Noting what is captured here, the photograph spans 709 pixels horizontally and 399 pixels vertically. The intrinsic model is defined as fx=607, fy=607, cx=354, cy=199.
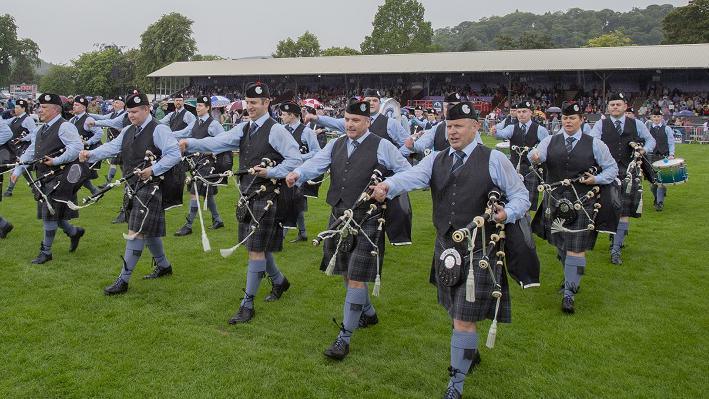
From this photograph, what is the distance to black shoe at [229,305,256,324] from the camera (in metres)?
5.80

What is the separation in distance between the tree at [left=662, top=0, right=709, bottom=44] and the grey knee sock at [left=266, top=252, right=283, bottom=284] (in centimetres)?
5846

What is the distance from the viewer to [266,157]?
5879 millimetres

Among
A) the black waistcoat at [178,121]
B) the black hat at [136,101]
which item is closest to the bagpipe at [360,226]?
the black hat at [136,101]

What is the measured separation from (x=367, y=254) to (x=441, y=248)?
86 cm

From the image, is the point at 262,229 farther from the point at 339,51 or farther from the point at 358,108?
the point at 339,51

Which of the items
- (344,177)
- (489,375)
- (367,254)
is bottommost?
(489,375)

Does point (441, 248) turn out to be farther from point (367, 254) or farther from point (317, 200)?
point (317, 200)

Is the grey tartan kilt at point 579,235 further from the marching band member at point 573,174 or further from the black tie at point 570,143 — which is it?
the black tie at point 570,143

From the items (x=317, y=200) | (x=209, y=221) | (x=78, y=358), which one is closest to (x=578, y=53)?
(x=317, y=200)

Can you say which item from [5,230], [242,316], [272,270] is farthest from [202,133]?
[242,316]

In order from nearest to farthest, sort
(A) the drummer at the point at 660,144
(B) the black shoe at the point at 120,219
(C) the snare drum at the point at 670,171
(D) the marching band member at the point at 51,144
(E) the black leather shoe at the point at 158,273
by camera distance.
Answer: (E) the black leather shoe at the point at 158,273, (D) the marching band member at the point at 51,144, (C) the snare drum at the point at 670,171, (B) the black shoe at the point at 120,219, (A) the drummer at the point at 660,144

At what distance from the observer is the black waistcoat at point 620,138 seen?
330 inches

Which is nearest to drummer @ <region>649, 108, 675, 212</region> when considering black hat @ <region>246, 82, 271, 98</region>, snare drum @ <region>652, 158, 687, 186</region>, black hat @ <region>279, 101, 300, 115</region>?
snare drum @ <region>652, 158, 687, 186</region>

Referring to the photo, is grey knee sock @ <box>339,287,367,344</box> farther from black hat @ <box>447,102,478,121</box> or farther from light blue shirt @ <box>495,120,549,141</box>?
light blue shirt @ <box>495,120,549,141</box>
